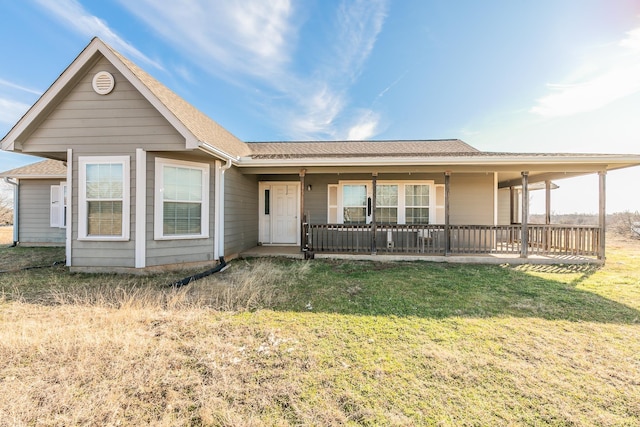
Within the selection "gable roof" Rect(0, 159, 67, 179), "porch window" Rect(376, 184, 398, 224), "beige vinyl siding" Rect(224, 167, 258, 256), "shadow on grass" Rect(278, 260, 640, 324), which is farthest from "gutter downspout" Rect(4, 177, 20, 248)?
"porch window" Rect(376, 184, 398, 224)

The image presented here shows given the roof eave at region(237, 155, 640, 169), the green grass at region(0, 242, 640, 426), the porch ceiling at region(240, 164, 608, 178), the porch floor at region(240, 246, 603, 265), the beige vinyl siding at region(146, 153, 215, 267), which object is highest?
the roof eave at region(237, 155, 640, 169)

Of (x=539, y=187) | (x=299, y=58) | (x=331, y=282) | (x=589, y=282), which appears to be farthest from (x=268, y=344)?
(x=539, y=187)

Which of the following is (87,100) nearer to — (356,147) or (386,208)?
(386,208)

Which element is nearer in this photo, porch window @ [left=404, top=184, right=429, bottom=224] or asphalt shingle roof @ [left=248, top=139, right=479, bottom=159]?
porch window @ [left=404, top=184, right=429, bottom=224]

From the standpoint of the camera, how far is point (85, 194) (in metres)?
5.91

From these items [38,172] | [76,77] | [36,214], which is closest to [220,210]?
[76,77]

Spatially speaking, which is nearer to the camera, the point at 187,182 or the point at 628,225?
the point at 187,182

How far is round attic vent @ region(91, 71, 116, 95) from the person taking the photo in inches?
228

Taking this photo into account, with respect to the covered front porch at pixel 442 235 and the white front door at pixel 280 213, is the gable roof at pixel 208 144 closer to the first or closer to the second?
the covered front porch at pixel 442 235

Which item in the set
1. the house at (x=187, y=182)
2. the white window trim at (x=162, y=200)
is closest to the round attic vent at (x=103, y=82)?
the house at (x=187, y=182)

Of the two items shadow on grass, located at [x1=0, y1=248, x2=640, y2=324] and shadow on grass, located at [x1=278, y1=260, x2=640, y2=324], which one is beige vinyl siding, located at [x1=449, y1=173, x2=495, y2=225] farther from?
shadow on grass, located at [x1=278, y1=260, x2=640, y2=324]

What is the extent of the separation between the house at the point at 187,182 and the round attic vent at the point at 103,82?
0.07 ft

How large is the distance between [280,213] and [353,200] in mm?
2772

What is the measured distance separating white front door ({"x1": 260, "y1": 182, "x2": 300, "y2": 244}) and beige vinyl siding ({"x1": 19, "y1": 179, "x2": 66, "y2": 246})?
27.2ft
